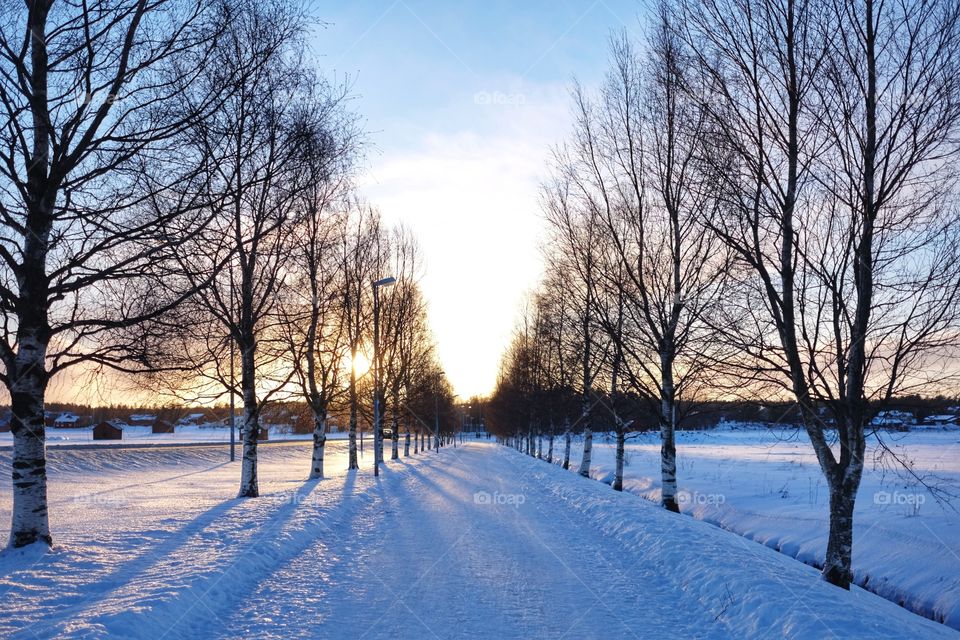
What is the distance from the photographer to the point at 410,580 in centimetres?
734

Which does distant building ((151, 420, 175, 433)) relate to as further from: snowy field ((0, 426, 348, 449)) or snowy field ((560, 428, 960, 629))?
snowy field ((560, 428, 960, 629))

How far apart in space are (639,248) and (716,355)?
18.6ft

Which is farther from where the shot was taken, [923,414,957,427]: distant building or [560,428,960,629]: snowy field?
[560,428,960,629]: snowy field

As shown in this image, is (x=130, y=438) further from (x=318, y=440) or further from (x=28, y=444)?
(x=28, y=444)

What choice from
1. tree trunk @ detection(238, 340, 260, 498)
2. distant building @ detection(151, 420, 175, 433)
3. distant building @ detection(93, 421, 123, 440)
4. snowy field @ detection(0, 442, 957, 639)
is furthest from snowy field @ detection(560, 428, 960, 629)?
distant building @ detection(151, 420, 175, 433)

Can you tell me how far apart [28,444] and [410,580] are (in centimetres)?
553

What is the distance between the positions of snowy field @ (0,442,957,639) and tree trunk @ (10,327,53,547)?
403 millimetres

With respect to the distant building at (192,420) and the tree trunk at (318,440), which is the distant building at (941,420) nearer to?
the tree trunk at (318,440)

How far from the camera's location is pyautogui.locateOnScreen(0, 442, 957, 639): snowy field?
18.2ft

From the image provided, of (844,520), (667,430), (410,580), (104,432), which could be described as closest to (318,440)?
(667,430)

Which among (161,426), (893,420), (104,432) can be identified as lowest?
(161,426)

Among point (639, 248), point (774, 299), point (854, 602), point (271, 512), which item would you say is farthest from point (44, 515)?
point (639, 248)

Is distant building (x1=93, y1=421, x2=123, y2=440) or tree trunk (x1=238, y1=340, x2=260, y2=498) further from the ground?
tree trunk (x1=238, y1=340, x2=260, y2=498)

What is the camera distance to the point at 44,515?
8.35 metres
